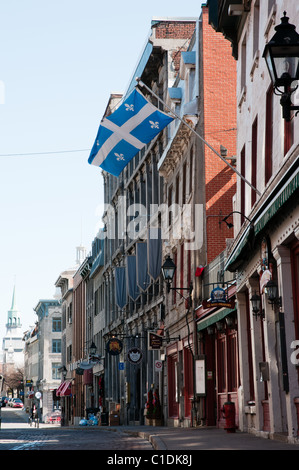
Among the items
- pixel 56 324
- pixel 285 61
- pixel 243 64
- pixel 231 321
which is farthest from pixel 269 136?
pixel 56 324

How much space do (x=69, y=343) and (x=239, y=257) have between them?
7055cm

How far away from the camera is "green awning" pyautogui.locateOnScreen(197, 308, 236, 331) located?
950 inches

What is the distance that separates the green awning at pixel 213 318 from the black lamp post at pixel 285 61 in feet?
46.4

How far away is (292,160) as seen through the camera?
45.7 ft

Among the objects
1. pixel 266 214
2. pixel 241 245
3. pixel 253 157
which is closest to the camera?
pixel 266 214

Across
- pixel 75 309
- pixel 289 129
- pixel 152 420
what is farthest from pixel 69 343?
pixel 289 129

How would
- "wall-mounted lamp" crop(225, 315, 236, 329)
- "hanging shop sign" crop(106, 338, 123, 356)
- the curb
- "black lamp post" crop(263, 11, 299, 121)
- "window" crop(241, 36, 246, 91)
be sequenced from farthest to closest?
1. "hanging shop sign" crop(106, 338, 123, 356)
2. "wall-mounted lamp" crop(225, 315, 236, 329)
3. "window" crop(241, 36, 246, 91)
4. the curb
5. "black lamp post" crop(263, 11, 299, 121)

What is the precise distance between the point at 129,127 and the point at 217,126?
26.1 feet

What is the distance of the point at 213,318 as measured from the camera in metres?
26.0

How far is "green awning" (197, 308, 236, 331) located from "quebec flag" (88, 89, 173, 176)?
5.40m

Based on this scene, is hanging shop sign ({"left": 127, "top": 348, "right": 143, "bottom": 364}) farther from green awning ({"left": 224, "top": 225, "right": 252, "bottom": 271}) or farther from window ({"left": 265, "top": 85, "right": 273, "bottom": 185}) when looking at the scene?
window ({"left": 265, "top": 85, "right": 273, "bottom": 185})

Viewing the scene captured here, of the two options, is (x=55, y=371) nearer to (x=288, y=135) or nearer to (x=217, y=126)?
(x=217, y=126)

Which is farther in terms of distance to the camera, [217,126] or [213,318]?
[217,126]

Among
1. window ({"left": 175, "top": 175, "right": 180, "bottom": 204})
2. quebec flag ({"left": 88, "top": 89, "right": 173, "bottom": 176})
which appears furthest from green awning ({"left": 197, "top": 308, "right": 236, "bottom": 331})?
window ({"left": 175, "top": 175, "right": 180, "bottom": 204})
